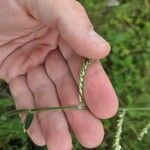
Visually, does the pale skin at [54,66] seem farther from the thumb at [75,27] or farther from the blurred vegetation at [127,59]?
the blurred vegetation at [127,59]

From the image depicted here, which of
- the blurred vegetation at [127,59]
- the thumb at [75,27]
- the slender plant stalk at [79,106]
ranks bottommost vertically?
the blurred vegetation at [127,59]

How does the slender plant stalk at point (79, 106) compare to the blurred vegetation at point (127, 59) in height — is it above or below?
above

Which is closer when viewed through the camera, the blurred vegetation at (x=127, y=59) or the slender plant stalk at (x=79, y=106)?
the slender plant stalk at (x=79, y=106)

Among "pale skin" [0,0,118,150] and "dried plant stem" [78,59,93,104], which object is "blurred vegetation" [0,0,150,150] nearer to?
"pale skin" [0,0,118,150]

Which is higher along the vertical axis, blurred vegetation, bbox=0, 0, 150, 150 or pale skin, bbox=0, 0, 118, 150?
pale skin, bbox=0, 0, 118, 150

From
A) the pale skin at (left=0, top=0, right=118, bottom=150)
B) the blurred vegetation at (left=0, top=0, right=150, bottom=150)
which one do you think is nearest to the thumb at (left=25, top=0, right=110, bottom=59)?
the pale skin at (left=0, top=0, right=118, bottom=150)

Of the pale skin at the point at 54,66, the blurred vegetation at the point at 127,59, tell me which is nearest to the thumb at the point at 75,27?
the pale skin at the point at 54,66

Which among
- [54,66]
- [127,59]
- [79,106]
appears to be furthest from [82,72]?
[127,59]
